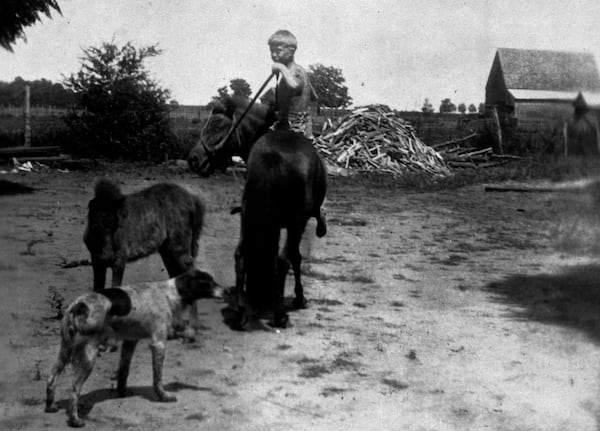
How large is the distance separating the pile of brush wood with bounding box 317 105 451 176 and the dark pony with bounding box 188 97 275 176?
669 inches

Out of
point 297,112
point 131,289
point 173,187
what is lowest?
point 131,289

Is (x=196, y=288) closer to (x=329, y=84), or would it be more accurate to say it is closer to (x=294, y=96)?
(x=294, y=96)

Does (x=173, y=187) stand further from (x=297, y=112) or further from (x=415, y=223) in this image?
(x=415, y=223)

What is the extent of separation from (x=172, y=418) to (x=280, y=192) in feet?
8.62

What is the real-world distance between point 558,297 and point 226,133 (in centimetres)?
446

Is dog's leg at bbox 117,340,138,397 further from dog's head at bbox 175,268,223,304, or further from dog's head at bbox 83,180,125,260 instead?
dog's head at bbox 83,180,125,260

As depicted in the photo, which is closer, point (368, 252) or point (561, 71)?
point (561, 71)

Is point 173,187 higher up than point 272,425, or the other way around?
point 173,187

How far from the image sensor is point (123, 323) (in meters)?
4.81

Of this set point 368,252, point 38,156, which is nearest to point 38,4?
point 368,252

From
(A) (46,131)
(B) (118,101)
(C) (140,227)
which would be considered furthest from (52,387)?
(A) (46,131)

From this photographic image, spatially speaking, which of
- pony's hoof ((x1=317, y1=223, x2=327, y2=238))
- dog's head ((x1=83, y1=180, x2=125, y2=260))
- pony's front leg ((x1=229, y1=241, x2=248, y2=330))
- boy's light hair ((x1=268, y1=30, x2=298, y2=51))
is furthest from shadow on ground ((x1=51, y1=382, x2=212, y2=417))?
boy's light hair ((x1=268, y1=30, x2=298, y2=51))

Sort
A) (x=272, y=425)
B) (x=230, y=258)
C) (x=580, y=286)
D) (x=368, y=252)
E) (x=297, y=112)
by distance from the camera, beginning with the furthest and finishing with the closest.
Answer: (x=368, y=252) → (x=230, y=258) → (x=580, y=286) → (x=297, y=112) → (x=272, y=425)

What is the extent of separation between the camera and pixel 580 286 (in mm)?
8984
